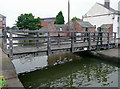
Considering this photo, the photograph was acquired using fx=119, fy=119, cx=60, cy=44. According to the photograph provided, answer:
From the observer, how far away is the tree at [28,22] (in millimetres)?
41722

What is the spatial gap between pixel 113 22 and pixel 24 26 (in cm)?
2911

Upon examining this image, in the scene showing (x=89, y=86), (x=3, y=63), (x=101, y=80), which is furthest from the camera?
(x=101, y=80)

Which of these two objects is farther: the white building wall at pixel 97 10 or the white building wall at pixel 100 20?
the white building wall at pixel 97 10

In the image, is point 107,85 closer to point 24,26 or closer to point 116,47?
point 116,47

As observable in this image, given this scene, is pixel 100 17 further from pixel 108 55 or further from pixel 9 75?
pixel 9 75

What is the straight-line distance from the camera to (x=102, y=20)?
33594 millimetres

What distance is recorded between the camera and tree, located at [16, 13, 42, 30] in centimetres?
4172

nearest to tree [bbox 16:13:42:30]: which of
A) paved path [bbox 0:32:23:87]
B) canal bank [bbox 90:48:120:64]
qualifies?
canal bank [bbox 90:48:120:64]

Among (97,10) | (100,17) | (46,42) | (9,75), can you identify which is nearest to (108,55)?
(46,42)

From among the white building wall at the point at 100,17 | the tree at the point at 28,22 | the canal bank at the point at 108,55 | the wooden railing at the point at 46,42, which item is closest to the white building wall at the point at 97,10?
the white building wall at the point at 100,17

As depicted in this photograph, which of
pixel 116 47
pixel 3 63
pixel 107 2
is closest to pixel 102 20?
pixel 107 2

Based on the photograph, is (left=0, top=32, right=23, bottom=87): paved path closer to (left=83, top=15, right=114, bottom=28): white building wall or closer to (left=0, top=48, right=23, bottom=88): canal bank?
(left=0, top=48, right=23, bottom=88): canal bank

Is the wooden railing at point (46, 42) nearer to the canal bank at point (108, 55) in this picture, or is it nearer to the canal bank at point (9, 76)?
the canal bank at point (108, 55)

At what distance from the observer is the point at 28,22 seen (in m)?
42.3
